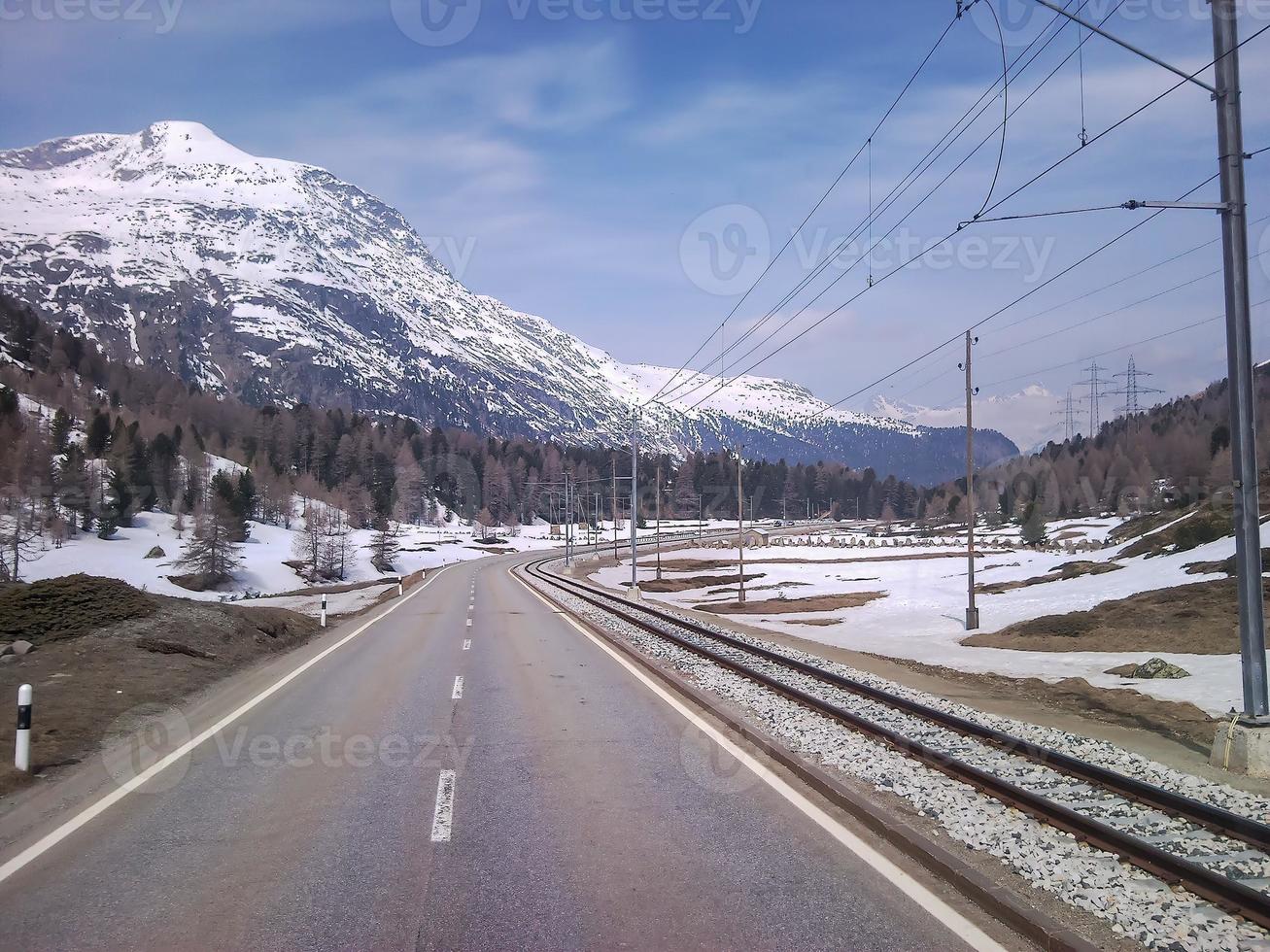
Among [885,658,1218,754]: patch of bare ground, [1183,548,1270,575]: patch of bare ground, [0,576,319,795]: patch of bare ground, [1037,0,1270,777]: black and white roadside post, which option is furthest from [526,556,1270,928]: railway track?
[1183,548,1270,575]: patch of bare ground

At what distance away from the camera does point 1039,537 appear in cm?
9500

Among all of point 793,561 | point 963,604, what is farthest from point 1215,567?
point 793,561

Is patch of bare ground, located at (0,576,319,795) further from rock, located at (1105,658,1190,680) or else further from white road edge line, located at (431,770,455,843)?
rock, located at (1105,658,1190,680)

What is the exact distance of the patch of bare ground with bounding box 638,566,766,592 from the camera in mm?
67875

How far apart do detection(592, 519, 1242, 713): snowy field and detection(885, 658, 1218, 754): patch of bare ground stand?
729 mm

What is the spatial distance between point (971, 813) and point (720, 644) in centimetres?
1729

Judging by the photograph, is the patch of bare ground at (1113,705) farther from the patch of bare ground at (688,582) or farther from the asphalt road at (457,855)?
the patch of bare ground at (688,582)

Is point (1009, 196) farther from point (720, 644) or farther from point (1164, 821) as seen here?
point (720, 644)

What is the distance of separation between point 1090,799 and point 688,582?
63.6 m

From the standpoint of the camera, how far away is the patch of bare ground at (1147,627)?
2461cm

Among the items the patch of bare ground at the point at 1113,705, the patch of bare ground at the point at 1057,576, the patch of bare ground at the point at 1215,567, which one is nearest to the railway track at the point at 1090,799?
the patch of bare ground at the point at 1113,705

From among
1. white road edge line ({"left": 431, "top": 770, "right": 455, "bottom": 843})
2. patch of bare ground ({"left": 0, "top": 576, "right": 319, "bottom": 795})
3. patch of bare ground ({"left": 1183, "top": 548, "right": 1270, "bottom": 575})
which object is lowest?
patch of bare ground ({"left": 0, "top": 576, "right": 319, "bottom": 795})

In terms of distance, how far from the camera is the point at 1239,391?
10477 millimetres

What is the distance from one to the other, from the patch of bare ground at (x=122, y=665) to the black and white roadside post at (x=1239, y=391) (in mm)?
12958
